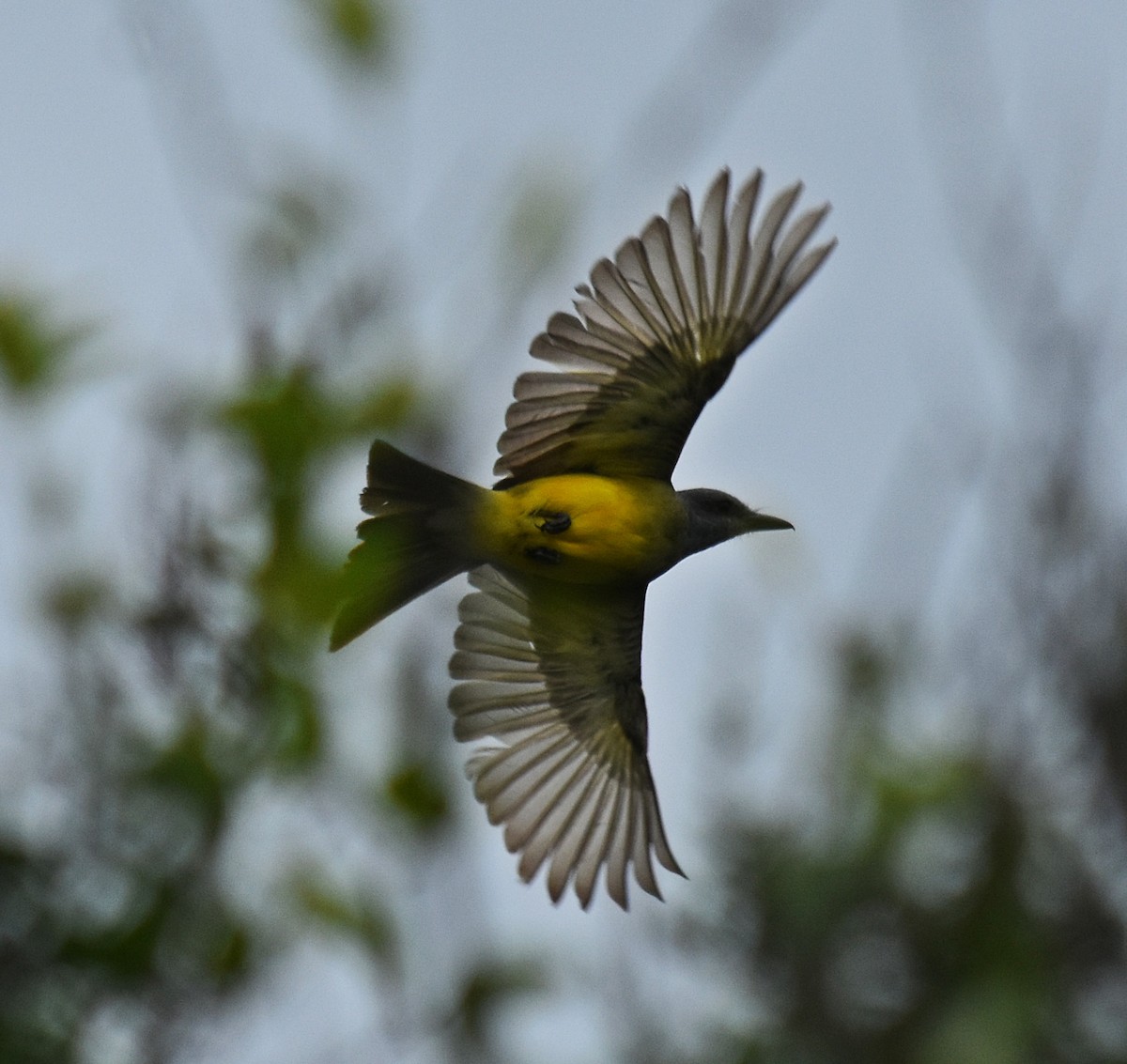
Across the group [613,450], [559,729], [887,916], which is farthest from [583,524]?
[887,916]

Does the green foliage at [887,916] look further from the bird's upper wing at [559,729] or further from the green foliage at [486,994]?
the green foliage at [486,994]

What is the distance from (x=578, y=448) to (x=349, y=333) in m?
0.78

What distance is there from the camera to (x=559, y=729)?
455 centimetres

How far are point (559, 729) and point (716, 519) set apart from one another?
2.93 feet

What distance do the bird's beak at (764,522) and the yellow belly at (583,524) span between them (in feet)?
1.05

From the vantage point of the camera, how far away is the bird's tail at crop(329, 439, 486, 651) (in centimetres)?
337

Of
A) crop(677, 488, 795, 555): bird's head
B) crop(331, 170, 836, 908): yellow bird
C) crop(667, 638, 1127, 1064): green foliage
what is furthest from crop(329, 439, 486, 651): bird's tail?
crop(667, 638, 1127, 1064): green foliage

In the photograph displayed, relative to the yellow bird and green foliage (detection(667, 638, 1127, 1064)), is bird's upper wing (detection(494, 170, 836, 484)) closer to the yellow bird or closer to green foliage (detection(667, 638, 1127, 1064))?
the yellow bird

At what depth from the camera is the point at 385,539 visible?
352cm

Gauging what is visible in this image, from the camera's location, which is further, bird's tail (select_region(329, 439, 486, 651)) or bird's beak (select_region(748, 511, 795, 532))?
bird's beak (select_region(748, 511, 795, 532))

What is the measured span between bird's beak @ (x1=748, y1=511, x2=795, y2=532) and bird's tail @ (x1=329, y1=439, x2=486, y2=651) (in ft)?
2.30

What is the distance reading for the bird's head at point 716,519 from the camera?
386 cm

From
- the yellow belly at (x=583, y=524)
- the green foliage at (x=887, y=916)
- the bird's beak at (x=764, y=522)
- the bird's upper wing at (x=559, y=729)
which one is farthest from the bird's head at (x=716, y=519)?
the green foliage at (x=887, y=916)

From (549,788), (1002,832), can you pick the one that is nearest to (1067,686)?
(1002,832)
